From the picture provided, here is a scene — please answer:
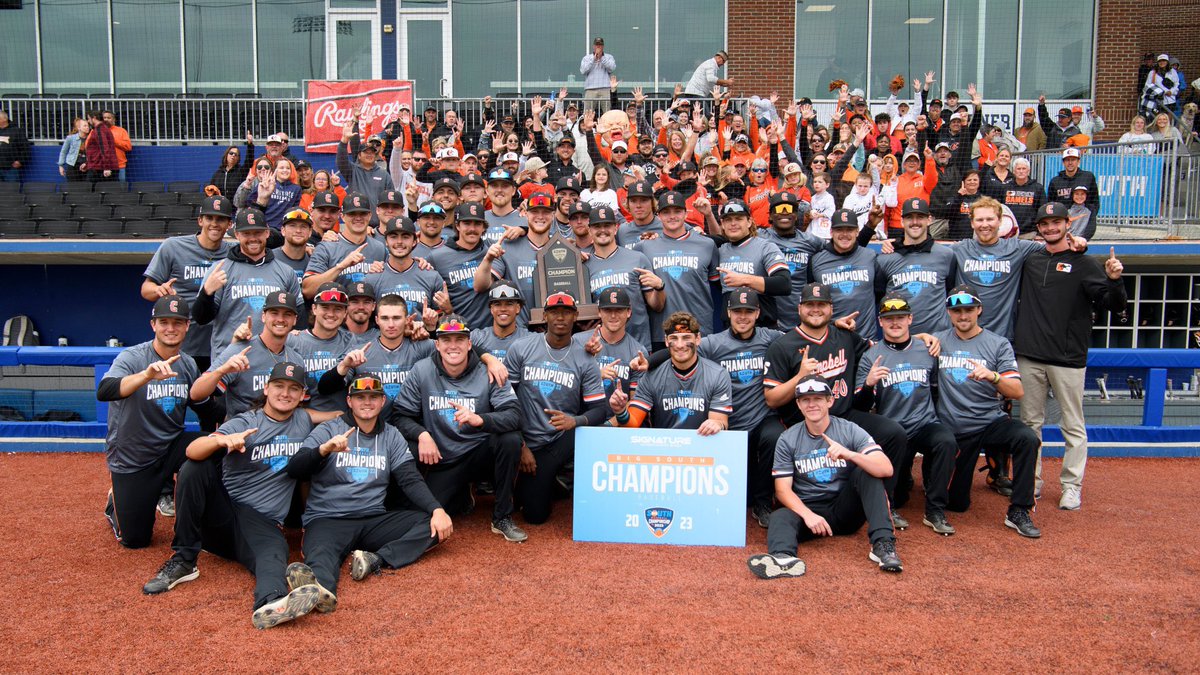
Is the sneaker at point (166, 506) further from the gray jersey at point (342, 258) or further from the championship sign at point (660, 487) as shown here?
the championship sign at point (660, 487)

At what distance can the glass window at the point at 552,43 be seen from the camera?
1812 centimetres

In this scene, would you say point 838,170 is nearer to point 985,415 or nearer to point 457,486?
point 985,415

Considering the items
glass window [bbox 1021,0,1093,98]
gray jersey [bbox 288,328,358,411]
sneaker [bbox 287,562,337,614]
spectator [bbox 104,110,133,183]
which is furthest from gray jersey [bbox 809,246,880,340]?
spectator [bbox 104,110,133,183]

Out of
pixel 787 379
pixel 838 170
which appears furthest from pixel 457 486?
pixel 838 170

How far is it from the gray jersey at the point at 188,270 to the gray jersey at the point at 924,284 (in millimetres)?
5494

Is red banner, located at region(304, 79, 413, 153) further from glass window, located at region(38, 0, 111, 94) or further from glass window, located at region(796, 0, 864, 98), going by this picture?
glass window, located at region(796, 0, 864, 98)

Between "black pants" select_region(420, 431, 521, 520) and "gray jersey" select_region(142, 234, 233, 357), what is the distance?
7.57 feet

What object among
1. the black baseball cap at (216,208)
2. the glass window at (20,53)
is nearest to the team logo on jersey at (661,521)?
the black baseball cap at (216,208)

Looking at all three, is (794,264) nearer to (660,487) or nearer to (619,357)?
(619,357)

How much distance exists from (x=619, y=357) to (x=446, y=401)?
4.29ft

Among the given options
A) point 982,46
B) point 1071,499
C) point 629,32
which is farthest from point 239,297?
point 982,46

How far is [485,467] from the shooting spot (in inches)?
266

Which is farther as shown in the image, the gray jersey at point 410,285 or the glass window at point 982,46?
the glass window at point 982,46

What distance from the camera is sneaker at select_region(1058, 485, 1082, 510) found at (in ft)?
24.0
